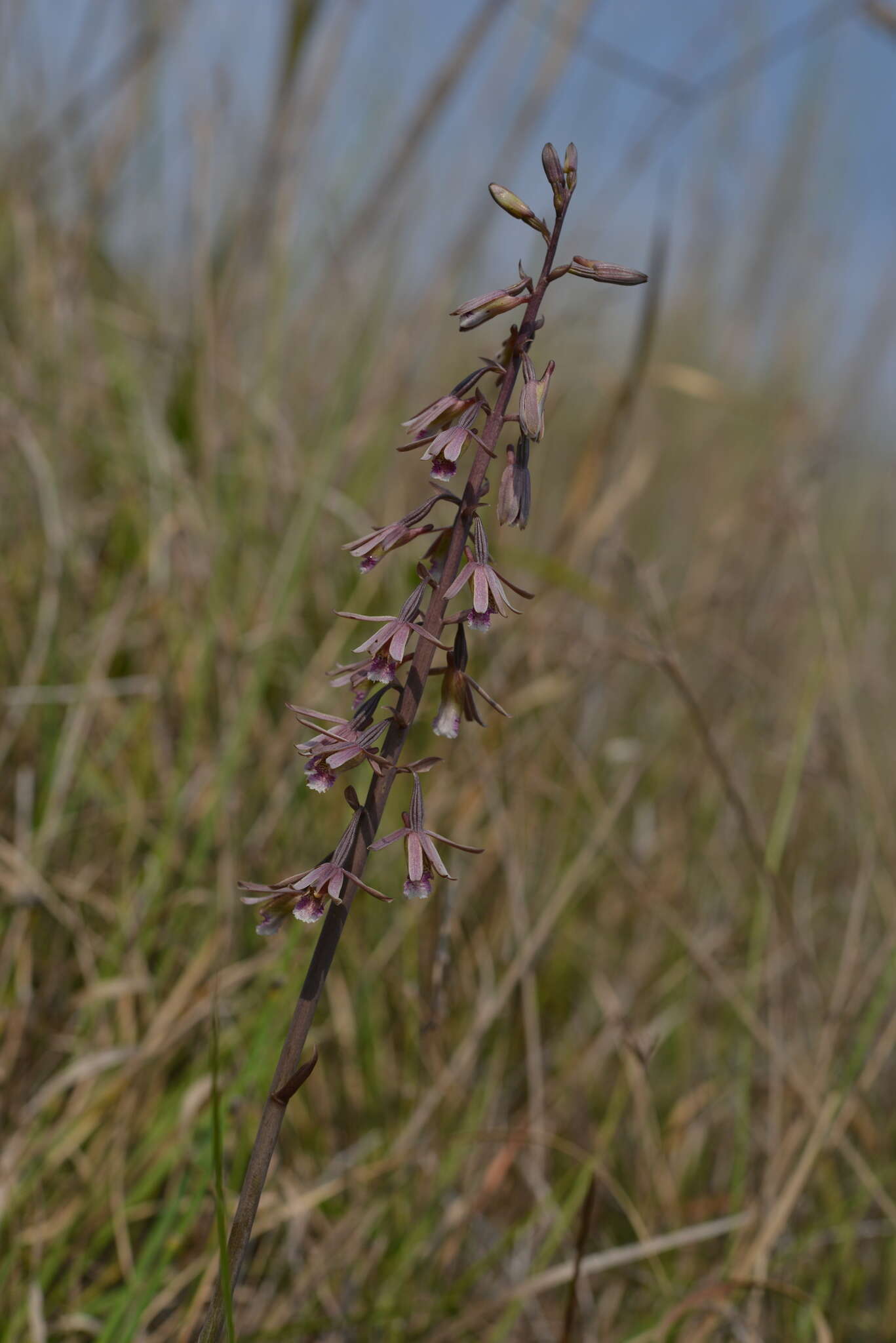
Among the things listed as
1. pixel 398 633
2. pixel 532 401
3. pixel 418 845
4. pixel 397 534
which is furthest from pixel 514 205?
pixel 418 845

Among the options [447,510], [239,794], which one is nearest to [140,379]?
[447,510]

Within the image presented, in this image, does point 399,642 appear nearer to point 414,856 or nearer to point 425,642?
point 425,642

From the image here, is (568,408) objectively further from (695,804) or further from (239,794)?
(239,794)

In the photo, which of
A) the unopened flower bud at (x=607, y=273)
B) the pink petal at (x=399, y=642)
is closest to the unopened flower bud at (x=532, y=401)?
the unopened flower bud at (x=607, y=273)

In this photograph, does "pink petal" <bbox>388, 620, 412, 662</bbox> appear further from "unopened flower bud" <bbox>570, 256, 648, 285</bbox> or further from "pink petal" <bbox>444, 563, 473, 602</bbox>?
"unopened flower bud" <bbox>570, 256, 648, 285</bbox>

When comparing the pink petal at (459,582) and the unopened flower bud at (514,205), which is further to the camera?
the unopened flower bud at (514,205)

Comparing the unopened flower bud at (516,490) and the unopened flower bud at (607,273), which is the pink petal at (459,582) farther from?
the unopened flower bud at (607,273)
